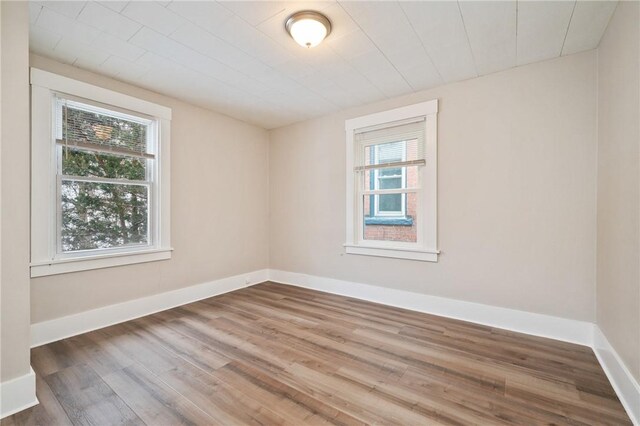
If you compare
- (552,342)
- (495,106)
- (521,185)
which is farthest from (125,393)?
(495,106)

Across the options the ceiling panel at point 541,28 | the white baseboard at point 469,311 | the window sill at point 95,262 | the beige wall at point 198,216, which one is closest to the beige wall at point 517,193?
the white baseboard at point 469,311

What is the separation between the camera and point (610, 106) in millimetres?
2217

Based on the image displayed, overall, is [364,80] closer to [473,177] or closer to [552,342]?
[473,177]

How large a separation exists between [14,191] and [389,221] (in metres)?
3.50

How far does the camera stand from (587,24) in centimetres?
221

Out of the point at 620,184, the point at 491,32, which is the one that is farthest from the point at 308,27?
the point at 620,184

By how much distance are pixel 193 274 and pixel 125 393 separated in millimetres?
2056

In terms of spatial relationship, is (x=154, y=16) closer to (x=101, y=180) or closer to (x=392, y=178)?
(x=101, y=180)

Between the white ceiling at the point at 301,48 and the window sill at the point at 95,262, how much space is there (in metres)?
1.92

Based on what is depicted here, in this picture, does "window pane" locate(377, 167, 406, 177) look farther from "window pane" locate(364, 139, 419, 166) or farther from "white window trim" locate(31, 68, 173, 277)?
"white window trim" locate(31, 68, 173, 277)

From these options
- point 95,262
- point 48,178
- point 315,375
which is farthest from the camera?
point 95,262

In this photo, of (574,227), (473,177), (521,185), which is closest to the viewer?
(574,227)

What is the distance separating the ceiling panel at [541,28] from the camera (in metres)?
2.04

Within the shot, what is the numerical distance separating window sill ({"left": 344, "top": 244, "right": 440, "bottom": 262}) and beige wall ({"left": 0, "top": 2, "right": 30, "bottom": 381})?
10.5ft
